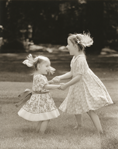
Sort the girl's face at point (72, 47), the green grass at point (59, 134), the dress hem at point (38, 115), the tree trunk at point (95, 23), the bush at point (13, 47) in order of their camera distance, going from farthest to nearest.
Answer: the bush at point (13, 47) < the tree trunk at point (95, 23) < the girl's face at point (72, 47) < the dress hem at point (38, 115) < the green grass at point (59, 134)

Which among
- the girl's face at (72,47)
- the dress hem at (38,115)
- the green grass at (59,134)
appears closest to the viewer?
the green grass at (59,134)

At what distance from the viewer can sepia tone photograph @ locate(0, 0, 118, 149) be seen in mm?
2846

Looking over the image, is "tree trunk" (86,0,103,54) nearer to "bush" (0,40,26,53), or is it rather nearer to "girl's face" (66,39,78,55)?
"bush" (0,40,26,53)

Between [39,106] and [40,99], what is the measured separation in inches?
3.2

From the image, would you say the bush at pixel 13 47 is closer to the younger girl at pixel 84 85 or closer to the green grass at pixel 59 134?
the green grass at pixel 59 134

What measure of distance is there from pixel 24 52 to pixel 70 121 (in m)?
1.87

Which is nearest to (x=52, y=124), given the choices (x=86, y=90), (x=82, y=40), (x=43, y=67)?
(x=86, y=90)

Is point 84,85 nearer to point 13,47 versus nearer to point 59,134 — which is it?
point 59,134

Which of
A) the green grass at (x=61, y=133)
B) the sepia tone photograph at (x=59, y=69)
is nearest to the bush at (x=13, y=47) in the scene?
the sepia tone photograph at (x=59, y=69)

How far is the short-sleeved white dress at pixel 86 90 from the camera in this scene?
9.41ft

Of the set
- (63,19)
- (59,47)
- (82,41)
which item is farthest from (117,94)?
(63,19)

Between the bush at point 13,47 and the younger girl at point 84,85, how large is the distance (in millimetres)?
1849

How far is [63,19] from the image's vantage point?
4688mm

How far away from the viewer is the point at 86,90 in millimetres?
2924
